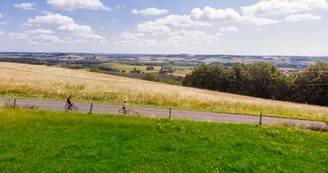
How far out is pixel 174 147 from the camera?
57.8 ft

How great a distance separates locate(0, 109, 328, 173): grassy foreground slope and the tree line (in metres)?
57.4

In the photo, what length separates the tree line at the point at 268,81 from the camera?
7294 centimetres

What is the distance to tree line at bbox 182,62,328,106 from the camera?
72.9 metres

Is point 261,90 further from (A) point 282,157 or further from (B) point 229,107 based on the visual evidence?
(A) point 282,157

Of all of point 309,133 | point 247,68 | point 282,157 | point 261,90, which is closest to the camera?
point 282,157

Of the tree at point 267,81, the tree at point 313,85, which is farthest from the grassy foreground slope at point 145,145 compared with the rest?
the tree at point 267,81

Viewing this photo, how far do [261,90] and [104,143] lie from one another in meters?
77.3

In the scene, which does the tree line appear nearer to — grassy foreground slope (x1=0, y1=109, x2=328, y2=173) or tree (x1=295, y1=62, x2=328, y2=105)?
tree (x1=295, y1=62, x2=328, y2=105)

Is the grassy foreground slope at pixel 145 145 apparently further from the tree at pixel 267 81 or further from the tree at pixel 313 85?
the tree at pixel 267 81

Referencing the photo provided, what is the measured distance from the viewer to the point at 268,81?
285ft

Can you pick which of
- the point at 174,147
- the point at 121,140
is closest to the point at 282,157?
the point at 174,147

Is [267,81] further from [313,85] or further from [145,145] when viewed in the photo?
[145,145]

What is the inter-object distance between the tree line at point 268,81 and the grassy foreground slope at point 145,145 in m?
57.4

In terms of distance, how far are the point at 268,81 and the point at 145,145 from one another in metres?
76.3
